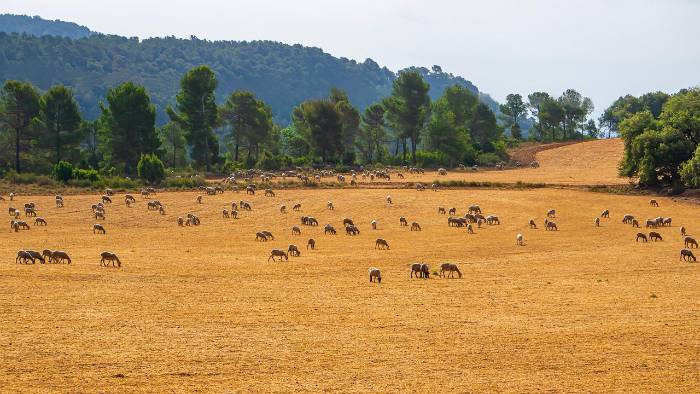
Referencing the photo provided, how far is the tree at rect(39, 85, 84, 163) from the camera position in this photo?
4065 inches

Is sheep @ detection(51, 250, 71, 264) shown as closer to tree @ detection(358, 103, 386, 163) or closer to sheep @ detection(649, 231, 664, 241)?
sheep @ detection(649, 231, 664, 241)

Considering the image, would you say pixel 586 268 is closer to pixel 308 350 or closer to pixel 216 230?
pixel 308 350

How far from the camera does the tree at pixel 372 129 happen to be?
144 m

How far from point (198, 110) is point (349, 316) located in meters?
91.4

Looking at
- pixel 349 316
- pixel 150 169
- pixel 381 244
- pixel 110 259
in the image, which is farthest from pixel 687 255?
pixel 150 169

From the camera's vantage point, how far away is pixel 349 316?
1104 inches

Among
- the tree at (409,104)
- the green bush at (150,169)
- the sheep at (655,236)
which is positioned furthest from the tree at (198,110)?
the sheep at (655,236)

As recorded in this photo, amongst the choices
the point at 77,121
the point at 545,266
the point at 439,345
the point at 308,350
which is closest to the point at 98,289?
the point at 308,350

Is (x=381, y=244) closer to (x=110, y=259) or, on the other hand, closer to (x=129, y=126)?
(x=110, y=259)

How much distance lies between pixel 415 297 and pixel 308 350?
357 inches

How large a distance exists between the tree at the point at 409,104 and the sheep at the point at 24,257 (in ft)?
318

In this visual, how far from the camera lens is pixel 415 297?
104 feet

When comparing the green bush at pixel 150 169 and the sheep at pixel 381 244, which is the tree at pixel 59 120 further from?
the sheep at pixel 381 244

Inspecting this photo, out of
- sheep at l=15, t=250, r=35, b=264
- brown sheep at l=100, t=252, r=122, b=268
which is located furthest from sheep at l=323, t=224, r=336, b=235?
sheep at l=15, t=250, r=35, b=264
